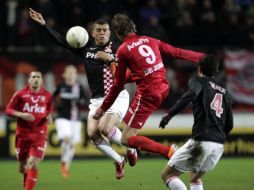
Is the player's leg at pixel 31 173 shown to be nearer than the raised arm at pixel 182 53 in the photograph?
No

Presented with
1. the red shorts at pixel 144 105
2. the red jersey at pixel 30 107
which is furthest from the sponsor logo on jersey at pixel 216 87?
the red jersey at pixel 30 107

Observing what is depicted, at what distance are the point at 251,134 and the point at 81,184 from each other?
624cm

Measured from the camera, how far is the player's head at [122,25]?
30.7 feet

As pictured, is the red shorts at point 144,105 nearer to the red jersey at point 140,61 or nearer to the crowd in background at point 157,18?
the red jersey at point 140,61

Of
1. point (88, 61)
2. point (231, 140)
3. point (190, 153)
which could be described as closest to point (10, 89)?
point (231, 140)

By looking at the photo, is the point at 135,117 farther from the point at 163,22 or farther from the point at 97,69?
the point at 163,22

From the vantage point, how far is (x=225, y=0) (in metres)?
18.6

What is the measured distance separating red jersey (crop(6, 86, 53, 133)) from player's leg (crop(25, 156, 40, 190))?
63 centimetres

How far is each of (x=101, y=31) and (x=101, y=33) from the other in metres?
0.04

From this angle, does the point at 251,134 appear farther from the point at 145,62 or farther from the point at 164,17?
the point at 145,62

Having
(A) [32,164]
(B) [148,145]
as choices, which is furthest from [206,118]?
(A) [32,164]

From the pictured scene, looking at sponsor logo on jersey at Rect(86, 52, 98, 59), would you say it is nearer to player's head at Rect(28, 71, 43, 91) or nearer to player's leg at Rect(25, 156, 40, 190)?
player's head at Rect(28, 71, 43, 91)

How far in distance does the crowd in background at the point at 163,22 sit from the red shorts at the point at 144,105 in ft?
24.1

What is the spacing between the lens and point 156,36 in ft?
55.4
